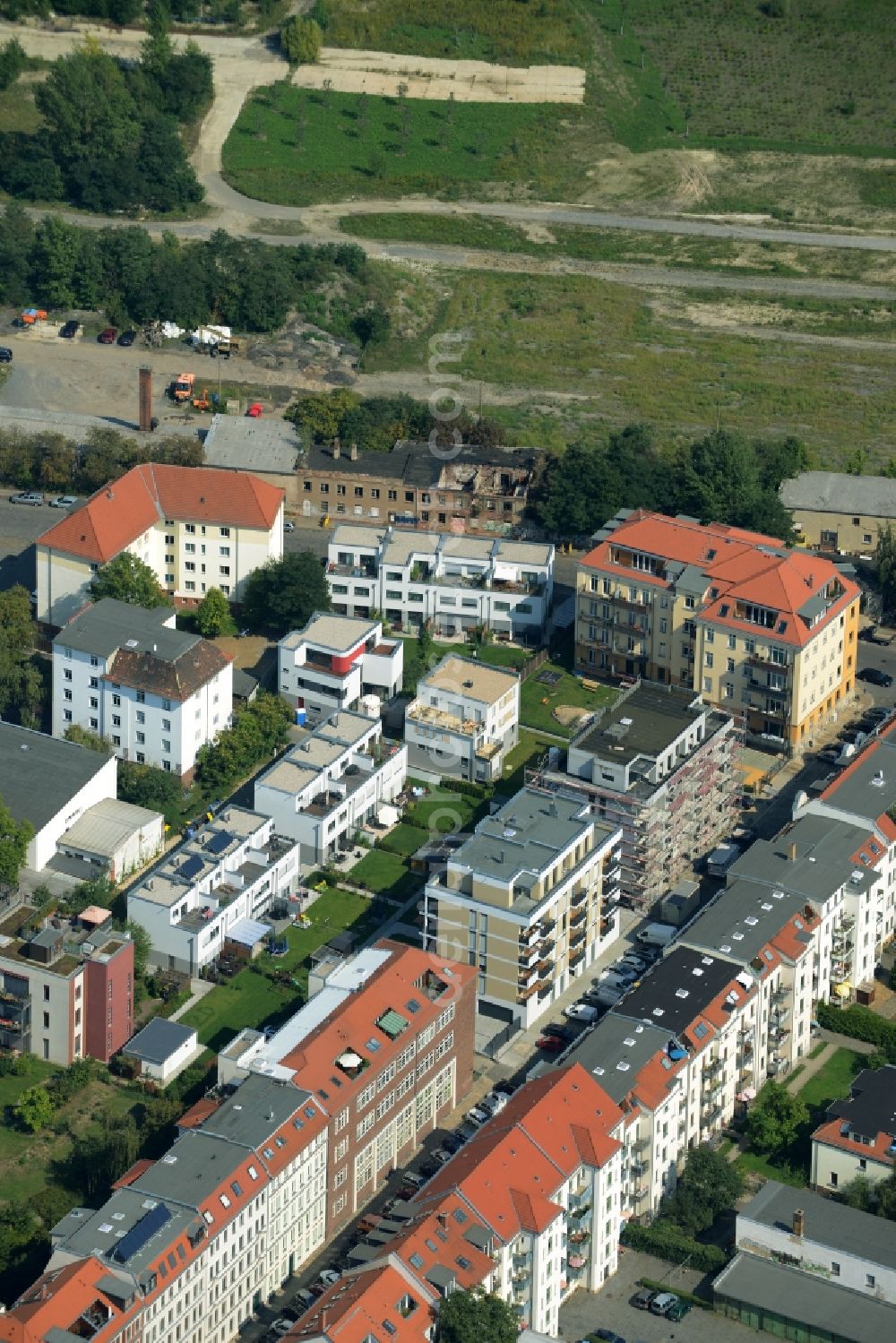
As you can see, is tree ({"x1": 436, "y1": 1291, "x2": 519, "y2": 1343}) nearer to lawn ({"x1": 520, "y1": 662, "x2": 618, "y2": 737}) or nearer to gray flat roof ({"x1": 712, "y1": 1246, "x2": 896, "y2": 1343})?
gray flat roof ({"x1": 712, "y1": 1246, "x2": 896, "y2": 1343})

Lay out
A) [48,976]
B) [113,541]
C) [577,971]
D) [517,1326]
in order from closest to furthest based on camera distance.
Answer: [517,1326], [48,976], [577,971], [113,541]

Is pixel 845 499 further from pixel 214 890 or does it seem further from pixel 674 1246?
pixel 674 1246

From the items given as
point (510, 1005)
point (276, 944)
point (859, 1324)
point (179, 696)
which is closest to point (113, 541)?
point (179, 696)

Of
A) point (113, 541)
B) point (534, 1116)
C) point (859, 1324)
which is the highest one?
point (113, 541)

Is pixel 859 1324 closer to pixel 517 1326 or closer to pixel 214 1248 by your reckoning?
pixel 517 1326

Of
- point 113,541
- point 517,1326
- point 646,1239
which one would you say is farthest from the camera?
point 113,541

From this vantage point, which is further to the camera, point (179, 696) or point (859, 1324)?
point (179, 696)

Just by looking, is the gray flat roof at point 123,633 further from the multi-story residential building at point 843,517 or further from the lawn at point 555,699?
the multi-story residential building at point 843,517

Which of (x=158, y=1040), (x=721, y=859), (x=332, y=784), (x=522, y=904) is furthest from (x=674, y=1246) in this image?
(x=332, y=784)
